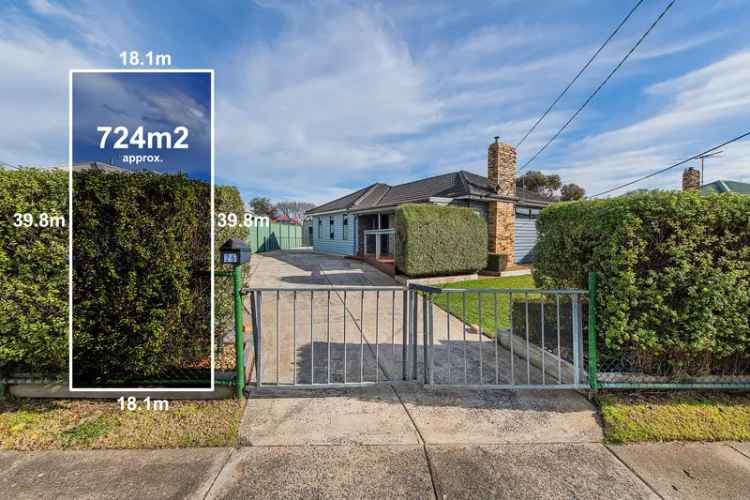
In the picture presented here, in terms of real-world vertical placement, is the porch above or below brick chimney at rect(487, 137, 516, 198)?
below

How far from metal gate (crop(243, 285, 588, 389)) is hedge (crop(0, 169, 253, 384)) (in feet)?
2.56

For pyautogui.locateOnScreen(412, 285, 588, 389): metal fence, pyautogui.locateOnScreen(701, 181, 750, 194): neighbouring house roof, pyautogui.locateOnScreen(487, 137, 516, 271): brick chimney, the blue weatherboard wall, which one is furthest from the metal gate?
pyautogui.locateOnScreen(701, 181, 750, 194): neighbouring house roof

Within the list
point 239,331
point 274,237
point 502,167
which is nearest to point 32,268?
point 239,331

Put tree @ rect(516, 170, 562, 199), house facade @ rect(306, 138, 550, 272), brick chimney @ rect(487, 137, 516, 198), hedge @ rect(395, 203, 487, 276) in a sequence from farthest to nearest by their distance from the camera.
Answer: tree @ rect(516, 170, 562, 199) < brick chimney @ rect(487, 137, 516, 198) < house facade @ rect(306, 138, 550, 272) < hedge @ rect(395, 203, 487, 276)

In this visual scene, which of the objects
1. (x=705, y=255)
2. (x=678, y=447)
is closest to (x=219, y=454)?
(x=678, y=447)

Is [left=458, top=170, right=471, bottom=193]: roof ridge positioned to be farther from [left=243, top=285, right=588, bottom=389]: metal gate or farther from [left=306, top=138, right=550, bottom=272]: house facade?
[left=243, top=285, right=588, bottom=389]: metal gate

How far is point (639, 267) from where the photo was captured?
286 cm

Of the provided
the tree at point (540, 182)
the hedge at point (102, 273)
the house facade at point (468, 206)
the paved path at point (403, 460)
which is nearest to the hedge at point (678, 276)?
the paved path at point (403, 460)

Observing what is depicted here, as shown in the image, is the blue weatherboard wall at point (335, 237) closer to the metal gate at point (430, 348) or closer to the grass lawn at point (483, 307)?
the grass lawn at point (483, 307)

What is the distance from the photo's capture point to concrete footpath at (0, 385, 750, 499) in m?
2.03

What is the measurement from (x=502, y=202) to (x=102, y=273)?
12750 mm

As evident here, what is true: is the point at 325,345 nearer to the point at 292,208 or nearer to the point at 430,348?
the point at 430,348

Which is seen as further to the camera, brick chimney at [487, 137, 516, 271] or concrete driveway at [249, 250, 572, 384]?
brick chimney at [487, 137, 516, 271]

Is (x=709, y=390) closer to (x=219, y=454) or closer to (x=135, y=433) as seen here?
(x=219, y=454)
